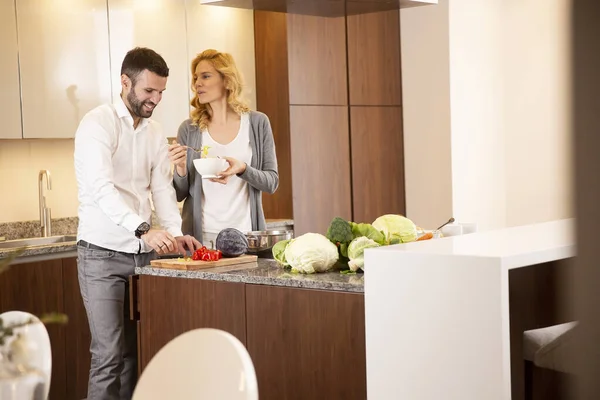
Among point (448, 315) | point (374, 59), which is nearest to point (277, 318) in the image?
point (448, 315)

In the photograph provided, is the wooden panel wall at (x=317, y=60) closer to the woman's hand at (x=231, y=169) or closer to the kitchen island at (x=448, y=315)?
the woman's hand at (x=231, y=169)

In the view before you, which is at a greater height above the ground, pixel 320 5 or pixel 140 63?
pixel 320 5

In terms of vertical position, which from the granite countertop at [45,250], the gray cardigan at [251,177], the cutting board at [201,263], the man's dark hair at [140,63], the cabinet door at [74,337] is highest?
the man's dark hair at [140,63]

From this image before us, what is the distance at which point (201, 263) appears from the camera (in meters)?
2.85

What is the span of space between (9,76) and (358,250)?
2340 millimetres

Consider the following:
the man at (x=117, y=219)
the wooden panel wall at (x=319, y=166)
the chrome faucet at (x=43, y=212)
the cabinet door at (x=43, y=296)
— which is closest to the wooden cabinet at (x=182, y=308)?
the man at (x=117, y=219)

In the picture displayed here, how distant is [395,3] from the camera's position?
3.30 meters

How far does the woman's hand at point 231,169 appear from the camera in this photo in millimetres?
3365

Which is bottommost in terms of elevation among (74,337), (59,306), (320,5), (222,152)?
(74,337)

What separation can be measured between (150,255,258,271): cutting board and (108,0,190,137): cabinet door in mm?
1894

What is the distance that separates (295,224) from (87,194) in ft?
6.93

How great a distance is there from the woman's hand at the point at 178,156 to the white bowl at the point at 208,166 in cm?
21

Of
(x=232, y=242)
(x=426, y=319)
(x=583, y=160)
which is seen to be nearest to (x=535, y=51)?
(x=232, y=242)

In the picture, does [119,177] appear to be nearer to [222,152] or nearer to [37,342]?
[222,152]
